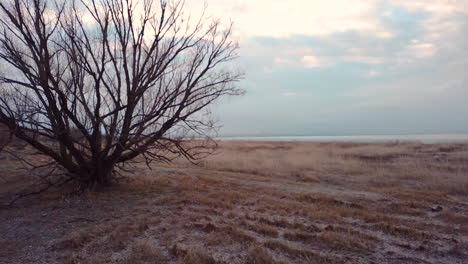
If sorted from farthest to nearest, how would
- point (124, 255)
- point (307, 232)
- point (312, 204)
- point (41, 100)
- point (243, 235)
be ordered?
point (312, 204) < point (41, 100) < point (307, 232) < point (243, 235) < point (124, 255)

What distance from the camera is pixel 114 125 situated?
9438 millimetres

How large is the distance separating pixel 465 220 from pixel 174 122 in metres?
7.50

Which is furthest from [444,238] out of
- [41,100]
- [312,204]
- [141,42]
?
[41,100]

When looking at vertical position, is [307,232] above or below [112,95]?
below

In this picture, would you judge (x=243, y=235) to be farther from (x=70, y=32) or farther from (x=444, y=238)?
(x=70, y=32)

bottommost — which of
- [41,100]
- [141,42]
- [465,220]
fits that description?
[465,220]

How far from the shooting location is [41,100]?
9062 millimetres

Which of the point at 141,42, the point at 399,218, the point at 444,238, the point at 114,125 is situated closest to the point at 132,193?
the point at 114,125

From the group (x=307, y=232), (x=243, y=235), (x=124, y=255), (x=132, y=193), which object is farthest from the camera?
(x=132, y=193)

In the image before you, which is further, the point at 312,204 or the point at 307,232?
the point at 312,204

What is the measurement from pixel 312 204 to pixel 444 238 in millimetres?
3399

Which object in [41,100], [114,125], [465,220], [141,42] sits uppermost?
[141,42]

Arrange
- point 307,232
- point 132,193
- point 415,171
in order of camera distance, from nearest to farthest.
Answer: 1. point 307,232
2. point 132,193
3. point 415,171

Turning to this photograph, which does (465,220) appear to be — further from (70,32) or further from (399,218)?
Result: (70,32)
